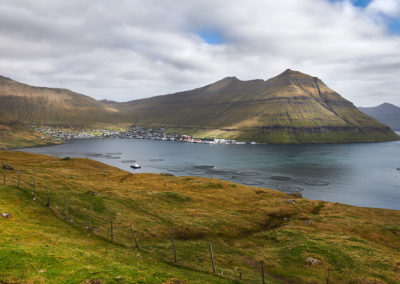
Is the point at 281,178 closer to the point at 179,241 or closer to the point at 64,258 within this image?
the point at 179,241

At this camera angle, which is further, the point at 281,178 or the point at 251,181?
the point at 281,178

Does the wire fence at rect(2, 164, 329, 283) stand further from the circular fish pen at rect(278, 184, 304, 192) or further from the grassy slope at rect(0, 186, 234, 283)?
the circular fish pen at rect(278, 184, 304, 192)

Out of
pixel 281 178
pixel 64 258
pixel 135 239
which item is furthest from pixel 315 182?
pixel 64 258

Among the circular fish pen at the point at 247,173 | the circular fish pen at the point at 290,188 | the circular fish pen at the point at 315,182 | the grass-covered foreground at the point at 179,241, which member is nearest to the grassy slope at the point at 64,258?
the grass-covered foreground at the point at 179,241

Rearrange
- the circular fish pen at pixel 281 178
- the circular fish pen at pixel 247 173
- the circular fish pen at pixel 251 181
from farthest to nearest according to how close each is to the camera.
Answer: the circular fish pen at pixel 247 173
the circular fish pen at pixel 281 178
the circular fish pen at pixel 251 181

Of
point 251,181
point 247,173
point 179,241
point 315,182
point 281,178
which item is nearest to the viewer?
point 179,241

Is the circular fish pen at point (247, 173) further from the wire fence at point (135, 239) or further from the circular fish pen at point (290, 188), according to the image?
the wire fence at point (135, 239)

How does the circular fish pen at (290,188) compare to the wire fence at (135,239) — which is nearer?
the wire fence at (135,239)

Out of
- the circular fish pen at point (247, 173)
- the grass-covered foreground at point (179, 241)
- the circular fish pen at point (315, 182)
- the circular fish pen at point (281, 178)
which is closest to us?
the grass-covered foreground at point (179, 241)

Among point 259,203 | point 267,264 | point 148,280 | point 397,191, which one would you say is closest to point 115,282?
point 148,280
